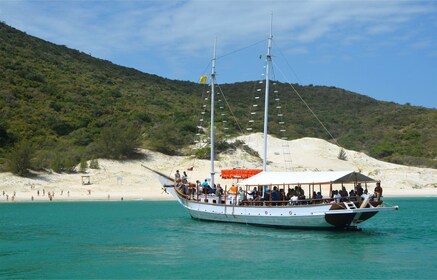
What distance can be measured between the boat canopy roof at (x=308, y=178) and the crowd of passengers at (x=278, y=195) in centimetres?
55

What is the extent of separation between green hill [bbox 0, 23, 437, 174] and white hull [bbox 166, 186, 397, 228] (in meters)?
28.9

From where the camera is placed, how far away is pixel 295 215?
105 ft

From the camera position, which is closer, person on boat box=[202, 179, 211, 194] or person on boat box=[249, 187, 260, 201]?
person on boat box=[249, 187, 260, 201]

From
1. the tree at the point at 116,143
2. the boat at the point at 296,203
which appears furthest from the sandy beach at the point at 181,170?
the boat at the point at 296,203

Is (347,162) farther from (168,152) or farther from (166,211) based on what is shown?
(166,211)

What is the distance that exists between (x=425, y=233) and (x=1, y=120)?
53.6 m

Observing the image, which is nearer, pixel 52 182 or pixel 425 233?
pixel 425 233

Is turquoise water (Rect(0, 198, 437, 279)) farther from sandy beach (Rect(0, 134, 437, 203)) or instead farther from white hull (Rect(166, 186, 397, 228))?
sandy beach (Rect(0, 134, 437, 203))

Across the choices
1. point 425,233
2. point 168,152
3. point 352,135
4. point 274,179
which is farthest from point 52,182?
point 352,135

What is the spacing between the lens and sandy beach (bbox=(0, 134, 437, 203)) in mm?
58125

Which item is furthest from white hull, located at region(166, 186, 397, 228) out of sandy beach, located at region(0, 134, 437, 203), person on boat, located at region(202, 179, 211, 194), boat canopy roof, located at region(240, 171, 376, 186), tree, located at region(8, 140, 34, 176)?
tree, located at region(8, 140, 34, 176)

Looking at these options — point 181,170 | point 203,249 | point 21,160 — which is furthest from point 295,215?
point 21,160

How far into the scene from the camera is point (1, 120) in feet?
236

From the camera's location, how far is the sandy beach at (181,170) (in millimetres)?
58125
